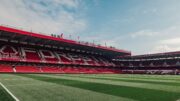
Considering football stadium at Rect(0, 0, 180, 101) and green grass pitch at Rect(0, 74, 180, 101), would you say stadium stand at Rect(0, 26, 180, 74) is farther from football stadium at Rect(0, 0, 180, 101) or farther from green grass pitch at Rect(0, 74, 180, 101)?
green grass pitch at Rect(0, 74, 180, 101)

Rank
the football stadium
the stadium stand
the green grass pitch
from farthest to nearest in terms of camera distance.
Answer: the stadium stand
the football stadium
the green grass pitch

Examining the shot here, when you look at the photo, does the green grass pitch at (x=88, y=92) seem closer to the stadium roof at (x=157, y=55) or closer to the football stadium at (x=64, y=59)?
the football stadium at (x=64, y=59)

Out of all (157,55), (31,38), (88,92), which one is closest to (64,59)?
(31,38)

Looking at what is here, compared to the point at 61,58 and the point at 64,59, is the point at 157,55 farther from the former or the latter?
the point at 61,58

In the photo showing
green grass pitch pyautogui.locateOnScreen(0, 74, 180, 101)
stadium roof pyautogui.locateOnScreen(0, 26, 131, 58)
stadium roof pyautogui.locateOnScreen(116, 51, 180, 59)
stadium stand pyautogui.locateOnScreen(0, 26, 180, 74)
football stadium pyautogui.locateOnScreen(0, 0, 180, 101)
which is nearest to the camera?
green grass pitch pyautogui.locateOnScreen(0, 74, 180, 101)

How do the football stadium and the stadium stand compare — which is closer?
the football stadium

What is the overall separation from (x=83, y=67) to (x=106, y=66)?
10.5m

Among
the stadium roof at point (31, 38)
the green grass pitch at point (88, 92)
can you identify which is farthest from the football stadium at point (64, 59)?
the green grass pitch at point (88, 92)

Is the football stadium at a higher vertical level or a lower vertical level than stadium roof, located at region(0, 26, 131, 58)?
lower

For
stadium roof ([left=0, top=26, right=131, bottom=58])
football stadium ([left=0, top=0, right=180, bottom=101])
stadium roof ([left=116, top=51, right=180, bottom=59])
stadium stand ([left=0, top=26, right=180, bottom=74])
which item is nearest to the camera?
stadium roof ([left=0, top=26, right=131, bottom=58])

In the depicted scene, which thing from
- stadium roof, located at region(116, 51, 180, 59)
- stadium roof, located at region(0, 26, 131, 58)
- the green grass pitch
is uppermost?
stadium roof, located at region(0, 26, 131, 58)

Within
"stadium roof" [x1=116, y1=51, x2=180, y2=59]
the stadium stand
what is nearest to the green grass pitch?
the stadium stand

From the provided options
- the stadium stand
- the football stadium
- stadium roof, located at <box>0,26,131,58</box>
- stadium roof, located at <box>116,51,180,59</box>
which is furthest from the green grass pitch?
stadium roof, located at <box>116,51,180,59</box>

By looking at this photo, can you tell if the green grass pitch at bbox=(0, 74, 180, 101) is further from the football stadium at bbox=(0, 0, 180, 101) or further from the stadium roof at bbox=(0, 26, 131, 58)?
the stadium roof at bbox=(0, 26, 131, 58)
